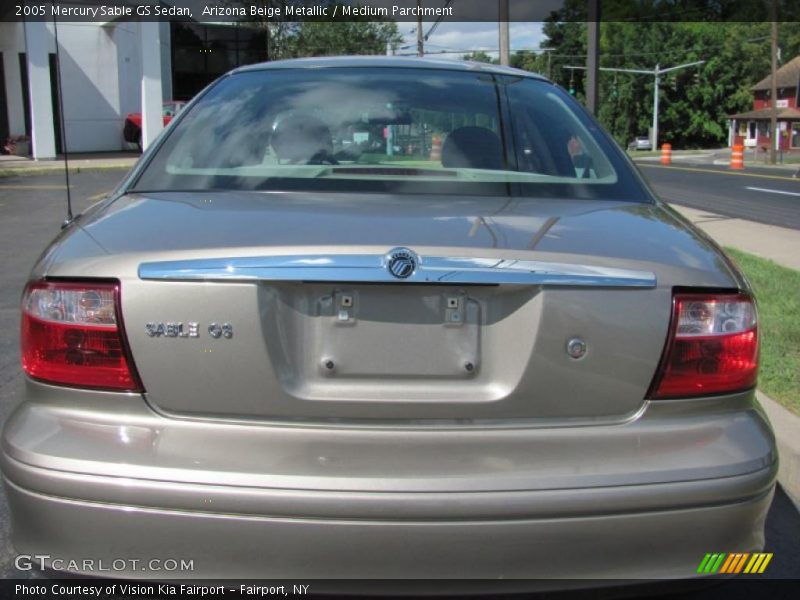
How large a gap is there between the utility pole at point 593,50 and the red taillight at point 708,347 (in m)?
8.04

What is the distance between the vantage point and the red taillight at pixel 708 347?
204 centimetres

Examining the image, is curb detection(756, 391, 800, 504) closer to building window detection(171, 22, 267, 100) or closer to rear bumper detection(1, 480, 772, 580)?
rear bumper detection(1, 480, 772, 580)

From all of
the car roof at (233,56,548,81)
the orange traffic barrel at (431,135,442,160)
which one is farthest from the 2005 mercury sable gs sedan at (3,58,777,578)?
the car roof at (233,56,548,81)

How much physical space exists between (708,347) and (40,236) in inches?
413

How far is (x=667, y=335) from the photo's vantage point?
2025 millimetres

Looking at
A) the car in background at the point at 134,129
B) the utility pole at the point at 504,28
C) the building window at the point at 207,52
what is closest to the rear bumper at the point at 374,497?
the utility pole at the point at 504,28

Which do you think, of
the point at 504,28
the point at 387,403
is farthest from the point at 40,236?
the point at 504,28

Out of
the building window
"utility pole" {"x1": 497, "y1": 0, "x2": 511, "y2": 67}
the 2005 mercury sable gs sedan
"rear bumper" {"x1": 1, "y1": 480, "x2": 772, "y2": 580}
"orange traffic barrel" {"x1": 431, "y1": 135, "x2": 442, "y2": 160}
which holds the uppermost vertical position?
the building window

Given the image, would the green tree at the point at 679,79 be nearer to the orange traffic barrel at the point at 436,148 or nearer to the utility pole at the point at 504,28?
the utility pole at the point at 504,28

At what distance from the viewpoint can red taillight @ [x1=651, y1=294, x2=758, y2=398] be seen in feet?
6.70

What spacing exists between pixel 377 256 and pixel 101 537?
0.91 m

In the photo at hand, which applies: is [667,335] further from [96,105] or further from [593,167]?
[96,105]

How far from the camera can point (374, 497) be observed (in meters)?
1.88

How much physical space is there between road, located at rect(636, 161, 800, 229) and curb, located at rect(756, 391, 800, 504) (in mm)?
7655
